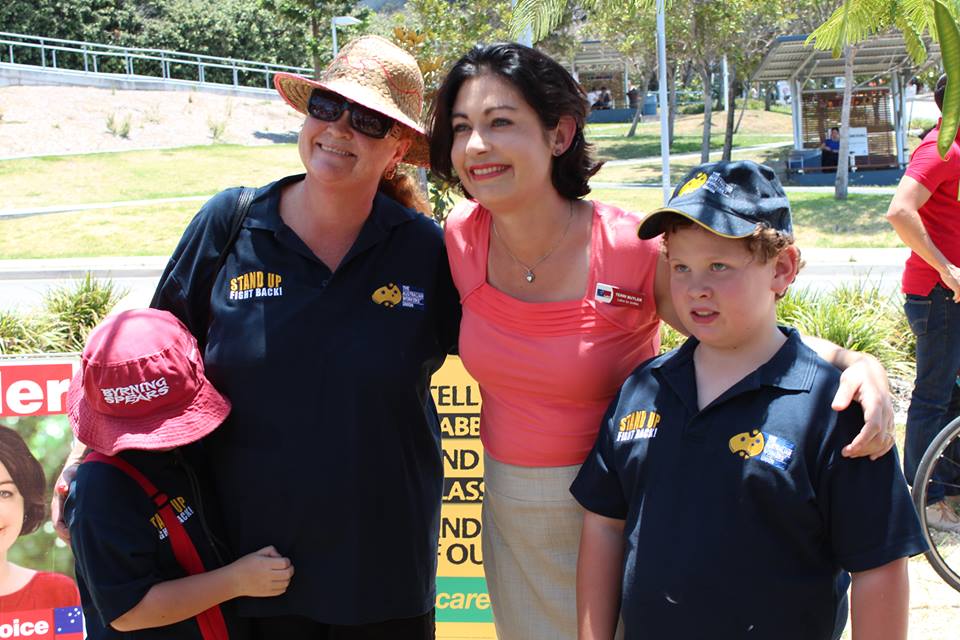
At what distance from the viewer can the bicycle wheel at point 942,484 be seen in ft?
14.8

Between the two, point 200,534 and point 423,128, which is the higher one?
point 423,128

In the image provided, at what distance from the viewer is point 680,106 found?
52.4 m

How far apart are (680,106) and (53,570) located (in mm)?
51707

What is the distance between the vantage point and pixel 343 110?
2.51 metres

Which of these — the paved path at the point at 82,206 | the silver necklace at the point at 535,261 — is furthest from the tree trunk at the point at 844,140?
the silver necklace at the point at 535,261

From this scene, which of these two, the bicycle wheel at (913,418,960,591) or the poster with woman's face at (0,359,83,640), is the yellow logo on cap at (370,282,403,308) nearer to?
the poster with woman's face at (0,359,83,640)

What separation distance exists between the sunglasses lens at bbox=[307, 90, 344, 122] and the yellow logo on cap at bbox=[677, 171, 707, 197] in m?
0.94

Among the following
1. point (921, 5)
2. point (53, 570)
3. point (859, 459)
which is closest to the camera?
point (921, 5)

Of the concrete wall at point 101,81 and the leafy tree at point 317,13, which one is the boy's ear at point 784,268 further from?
the concrete wall at point 101,81

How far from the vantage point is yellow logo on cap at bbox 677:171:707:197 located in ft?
6.89

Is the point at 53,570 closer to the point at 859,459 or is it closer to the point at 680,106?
the point at 859,459

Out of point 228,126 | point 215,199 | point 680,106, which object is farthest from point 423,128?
point 680,106

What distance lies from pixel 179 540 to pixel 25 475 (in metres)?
2.17

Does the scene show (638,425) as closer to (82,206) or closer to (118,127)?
(82,206)
